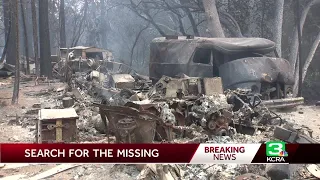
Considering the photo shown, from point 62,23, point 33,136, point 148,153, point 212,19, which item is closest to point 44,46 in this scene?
point 62,23

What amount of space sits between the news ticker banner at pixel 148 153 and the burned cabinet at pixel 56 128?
2113mm

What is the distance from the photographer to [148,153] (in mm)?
4047

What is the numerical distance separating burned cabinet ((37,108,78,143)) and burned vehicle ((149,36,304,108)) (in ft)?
15.8

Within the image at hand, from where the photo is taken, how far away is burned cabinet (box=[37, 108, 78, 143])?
6.21 meters

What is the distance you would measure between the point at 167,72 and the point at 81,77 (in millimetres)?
4536

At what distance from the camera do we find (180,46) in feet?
35.8

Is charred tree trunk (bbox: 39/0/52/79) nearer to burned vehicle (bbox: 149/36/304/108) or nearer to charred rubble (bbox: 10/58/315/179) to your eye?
charred rubble (bbox: 10/58/315/179)

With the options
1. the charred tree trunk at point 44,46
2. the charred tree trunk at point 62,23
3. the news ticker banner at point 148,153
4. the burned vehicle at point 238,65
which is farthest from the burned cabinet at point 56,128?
the charred tree trunk at point 62,23

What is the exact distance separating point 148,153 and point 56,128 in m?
2.85

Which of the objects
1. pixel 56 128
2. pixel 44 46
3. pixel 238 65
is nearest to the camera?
pixel 56 128

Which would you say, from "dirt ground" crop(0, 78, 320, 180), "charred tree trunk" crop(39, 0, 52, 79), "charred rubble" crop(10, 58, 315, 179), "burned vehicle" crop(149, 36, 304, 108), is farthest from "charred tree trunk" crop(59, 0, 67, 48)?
"burned vehicle" crop(149, 36, 304, 108)

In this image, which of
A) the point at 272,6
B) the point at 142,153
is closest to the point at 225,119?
the point at 142,153

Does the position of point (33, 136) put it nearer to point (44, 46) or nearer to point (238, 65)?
point (238, 65)

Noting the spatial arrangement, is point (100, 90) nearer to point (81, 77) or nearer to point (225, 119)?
point (81, 77)
